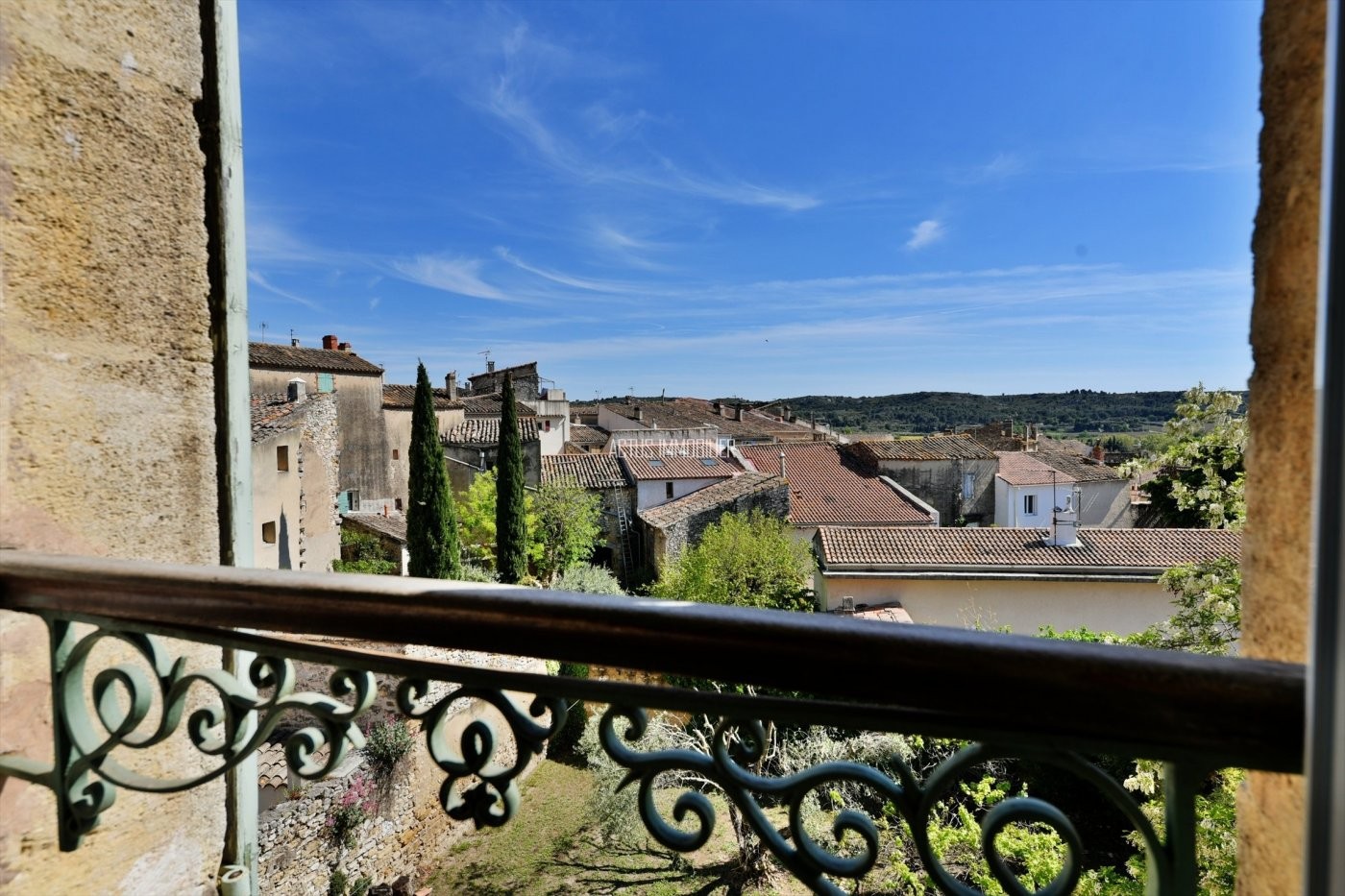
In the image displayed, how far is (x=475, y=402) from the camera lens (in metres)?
28.5

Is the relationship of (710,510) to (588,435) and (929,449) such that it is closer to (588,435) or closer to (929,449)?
(929,449)

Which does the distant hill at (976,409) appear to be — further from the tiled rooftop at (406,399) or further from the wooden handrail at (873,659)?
the wooden handrail at (873,659)

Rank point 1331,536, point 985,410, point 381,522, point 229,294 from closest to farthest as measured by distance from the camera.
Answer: point 1331,536 → point 229,294 → point 381,522 → point 985,410

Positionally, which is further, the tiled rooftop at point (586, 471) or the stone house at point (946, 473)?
the stone house at point (946, 473)

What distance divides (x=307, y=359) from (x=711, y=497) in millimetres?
11093

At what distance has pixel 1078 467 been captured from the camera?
23.3m

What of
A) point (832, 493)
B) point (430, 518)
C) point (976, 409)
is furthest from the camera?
point (976, 409)

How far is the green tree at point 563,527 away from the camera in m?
19.5

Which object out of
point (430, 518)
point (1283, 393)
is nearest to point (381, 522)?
point (430, 518)

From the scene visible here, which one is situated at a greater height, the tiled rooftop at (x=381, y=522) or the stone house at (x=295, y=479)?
the stone house at (x=295, y=479)

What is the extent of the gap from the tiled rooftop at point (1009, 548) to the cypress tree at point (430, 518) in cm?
784

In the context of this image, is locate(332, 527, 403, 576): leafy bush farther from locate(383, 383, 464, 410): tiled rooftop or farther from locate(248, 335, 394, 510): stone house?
locate(383, 383, 464, 410): tiled rooftop

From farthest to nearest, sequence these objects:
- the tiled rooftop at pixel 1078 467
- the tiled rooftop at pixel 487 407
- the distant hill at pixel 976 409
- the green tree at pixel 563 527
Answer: the tiled rooftop at pixel 487 407 → the tiled rooftop at pixel 1078 467 → the distant hill at pixel 976 409 → the green tree at pixel 563 527

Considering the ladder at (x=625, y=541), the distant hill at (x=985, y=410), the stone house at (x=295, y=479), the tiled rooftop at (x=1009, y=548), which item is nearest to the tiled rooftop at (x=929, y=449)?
the distant hill at (x=985, y=410)
